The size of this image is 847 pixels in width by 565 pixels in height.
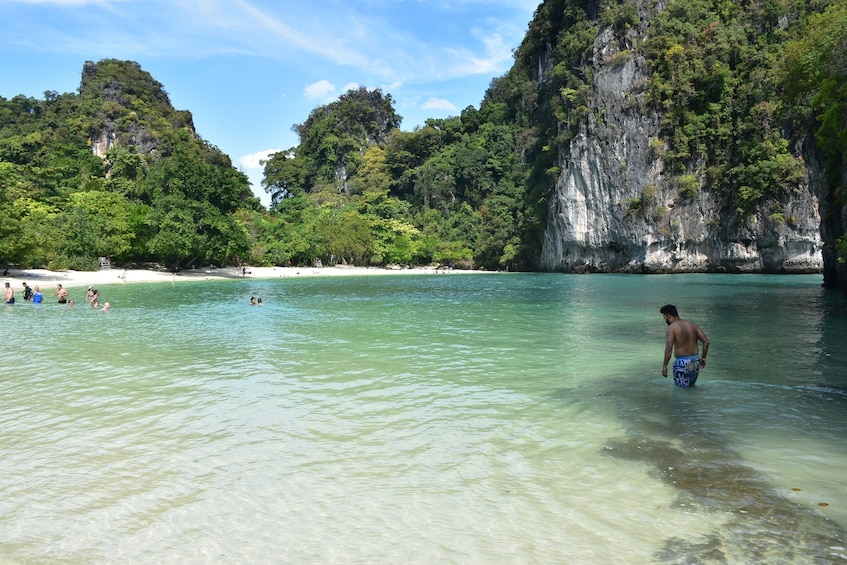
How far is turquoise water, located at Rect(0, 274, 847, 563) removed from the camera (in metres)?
4.44

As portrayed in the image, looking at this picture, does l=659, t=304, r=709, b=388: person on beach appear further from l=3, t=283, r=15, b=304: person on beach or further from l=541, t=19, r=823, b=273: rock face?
l=541, t=19, r=823, b=273: rock face

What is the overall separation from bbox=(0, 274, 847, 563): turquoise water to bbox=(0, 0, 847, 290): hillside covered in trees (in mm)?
13339

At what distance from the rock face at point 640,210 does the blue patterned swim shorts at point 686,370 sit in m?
51.7

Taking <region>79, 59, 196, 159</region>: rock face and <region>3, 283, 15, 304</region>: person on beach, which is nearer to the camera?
<region>3, 283, 15, 304</region>: person on beach

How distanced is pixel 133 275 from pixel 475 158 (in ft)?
208

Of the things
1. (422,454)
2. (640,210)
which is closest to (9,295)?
(422,454)

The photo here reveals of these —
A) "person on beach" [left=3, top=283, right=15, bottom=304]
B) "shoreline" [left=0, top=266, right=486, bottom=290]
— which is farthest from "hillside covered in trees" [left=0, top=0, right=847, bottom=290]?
"person on beach" [left=3, top=283, right=15, bottom=304]

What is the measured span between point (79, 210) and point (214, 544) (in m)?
51.1

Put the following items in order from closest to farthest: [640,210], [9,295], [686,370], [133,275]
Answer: [686,370], [9,295], [133,275], [640,210]

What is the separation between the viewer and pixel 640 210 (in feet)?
192

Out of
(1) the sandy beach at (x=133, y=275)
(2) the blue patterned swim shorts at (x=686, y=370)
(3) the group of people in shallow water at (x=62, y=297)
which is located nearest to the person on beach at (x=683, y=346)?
(2) the blue patterned swim shorts at (x=686, y=370)

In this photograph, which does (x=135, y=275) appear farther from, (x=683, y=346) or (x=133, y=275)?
→ (x=683, y=346)

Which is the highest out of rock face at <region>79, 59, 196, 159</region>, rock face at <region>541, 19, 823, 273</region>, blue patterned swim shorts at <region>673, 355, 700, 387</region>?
rock face at <region>79, 59, 196, 159</region>

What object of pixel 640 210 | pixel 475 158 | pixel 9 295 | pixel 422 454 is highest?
pixel 475 158
